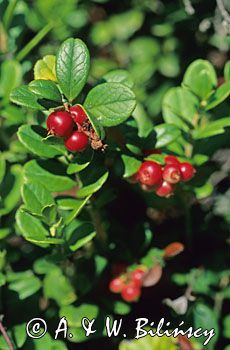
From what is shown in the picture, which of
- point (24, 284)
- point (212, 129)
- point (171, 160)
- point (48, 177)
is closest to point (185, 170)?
point (171, 160)

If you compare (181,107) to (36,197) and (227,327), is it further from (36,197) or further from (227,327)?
(227,327)

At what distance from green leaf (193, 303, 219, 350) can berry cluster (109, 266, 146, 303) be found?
18 cm

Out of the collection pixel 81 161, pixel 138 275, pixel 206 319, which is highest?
pixel 81 161

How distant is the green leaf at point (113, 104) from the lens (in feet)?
4.95

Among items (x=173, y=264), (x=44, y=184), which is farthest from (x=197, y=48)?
(x=44, y=184)

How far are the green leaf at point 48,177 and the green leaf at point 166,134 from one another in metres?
0.26

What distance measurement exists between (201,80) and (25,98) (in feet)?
1.95

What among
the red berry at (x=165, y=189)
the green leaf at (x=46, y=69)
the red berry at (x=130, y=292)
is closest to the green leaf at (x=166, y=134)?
the red berry at (x=165, y=189)

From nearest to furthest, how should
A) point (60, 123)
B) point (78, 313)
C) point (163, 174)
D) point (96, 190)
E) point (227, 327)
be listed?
1. point (60, 123)
2. point (96, 190)
3. point (163, 174)
4. point (78, 313)
5. point (227, 327)

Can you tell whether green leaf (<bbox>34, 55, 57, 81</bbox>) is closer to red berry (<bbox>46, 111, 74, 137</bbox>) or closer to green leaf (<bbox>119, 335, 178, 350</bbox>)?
red berry (<bbox>46, 111, 74, 137</bbox>)

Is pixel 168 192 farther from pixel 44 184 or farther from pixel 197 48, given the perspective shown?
Answer: pixel 197 48

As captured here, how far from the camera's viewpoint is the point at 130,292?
1873 mm

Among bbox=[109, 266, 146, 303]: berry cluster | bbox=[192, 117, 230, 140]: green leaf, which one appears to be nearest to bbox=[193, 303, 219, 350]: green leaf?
bbox=[109, 266, 146, 303]: berry cluster

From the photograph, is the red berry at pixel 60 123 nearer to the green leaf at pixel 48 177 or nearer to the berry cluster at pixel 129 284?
the green leaf at pixel 48 177
